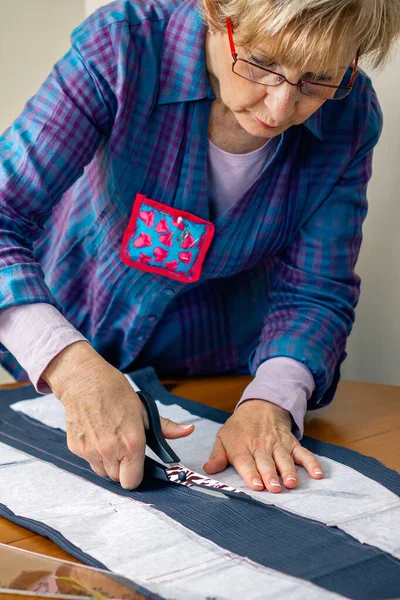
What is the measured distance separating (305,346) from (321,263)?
0.17 metres

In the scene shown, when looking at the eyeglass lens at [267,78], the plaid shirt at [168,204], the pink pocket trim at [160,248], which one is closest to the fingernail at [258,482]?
the plaid shirt at [168,204]

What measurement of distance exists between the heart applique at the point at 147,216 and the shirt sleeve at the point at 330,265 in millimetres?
275

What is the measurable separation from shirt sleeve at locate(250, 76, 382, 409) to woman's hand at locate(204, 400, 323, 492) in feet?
0.47

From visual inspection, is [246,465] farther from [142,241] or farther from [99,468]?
[142,241]

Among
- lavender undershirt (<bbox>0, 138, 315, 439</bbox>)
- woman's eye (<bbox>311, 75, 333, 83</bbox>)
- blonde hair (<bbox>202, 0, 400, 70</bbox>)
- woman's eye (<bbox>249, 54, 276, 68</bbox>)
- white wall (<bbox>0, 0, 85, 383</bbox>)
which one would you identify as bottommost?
lavender undershirt (<bbox>0, 138, 315, 439</bbox>)

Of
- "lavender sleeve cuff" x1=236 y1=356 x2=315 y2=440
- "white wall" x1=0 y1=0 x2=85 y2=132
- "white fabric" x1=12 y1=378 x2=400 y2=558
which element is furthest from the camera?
"white wall" x1=0 y1=0 x2=85 y2=132

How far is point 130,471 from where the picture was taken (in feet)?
3.03

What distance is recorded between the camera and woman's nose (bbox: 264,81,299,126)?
1.00m

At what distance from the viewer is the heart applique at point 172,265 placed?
4.14ft

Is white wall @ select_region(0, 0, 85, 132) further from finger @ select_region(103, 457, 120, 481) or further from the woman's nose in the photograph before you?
finger @ select_region(103, 457, 120, 481)

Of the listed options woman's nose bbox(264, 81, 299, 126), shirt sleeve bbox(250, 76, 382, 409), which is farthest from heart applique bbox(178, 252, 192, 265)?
Answer: woman's nose bbox(264, 81, 299, 126)

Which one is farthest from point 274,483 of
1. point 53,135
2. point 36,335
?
point 53,135

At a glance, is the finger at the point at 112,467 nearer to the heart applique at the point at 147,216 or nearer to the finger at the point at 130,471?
the finger at the point at 130,471

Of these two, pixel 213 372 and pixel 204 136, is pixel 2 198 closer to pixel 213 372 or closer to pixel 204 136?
pixel 204 136
